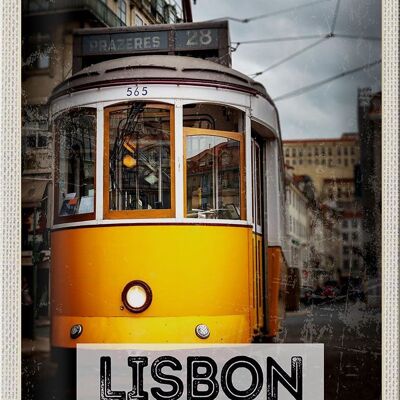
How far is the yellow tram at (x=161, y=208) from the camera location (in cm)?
389

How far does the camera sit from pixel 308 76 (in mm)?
3918

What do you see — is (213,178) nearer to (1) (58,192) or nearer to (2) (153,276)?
(2) (153,276)

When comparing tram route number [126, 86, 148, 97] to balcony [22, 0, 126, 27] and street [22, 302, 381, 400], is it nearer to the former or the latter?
balcony [22, 0, 126, 27]

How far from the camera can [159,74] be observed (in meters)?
3.96

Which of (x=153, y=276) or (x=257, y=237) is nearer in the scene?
(x=153, y=276)

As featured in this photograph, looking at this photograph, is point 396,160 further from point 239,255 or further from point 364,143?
point 239,255

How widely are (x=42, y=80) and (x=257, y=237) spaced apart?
109 centimetres

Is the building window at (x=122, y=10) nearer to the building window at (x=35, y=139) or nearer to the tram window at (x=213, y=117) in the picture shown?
the tram window at (x=213, y=117)

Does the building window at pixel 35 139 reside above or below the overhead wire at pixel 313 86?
below

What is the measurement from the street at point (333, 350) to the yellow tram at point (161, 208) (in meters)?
0.09

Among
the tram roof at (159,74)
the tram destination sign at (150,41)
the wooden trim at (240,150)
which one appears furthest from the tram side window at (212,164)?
the tram destination sign at (150,41)

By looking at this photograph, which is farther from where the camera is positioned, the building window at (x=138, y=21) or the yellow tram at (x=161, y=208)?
the building window at (x=138, y=21)

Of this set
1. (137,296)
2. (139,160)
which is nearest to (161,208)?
(139,160)

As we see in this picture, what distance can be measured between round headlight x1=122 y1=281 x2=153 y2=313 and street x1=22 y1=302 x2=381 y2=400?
0.35 m
